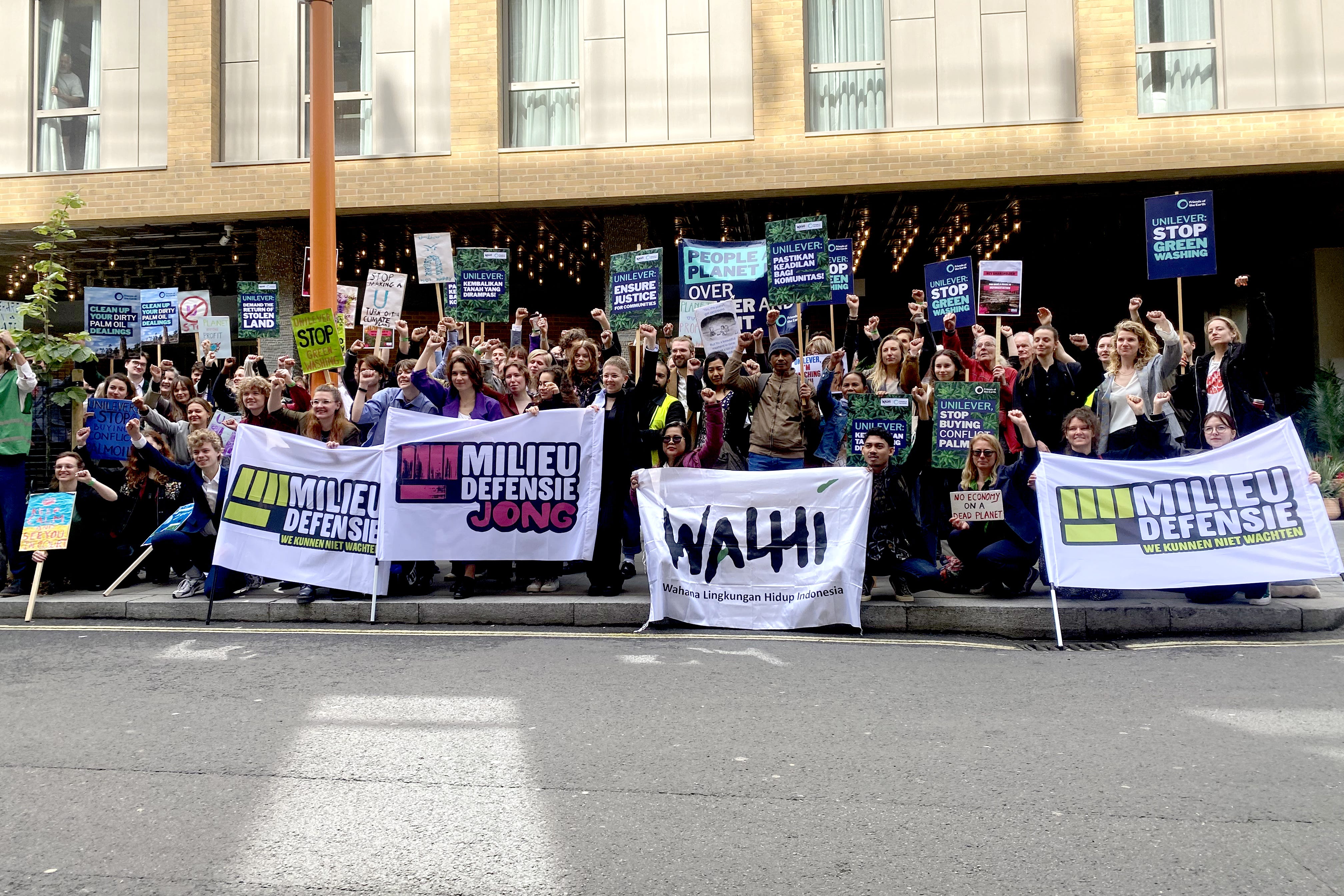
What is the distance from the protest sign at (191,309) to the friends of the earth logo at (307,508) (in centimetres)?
574

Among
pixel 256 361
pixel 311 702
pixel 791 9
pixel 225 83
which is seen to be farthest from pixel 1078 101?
pixel 311 702

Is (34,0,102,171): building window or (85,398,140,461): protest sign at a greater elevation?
(34,0,102,171): building window

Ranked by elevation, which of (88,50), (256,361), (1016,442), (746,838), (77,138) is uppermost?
(88,50)

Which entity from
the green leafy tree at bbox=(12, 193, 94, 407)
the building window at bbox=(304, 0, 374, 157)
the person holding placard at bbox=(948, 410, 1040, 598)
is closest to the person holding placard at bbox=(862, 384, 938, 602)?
the person holding placard at bbox=(948, 410, 1040, 598)

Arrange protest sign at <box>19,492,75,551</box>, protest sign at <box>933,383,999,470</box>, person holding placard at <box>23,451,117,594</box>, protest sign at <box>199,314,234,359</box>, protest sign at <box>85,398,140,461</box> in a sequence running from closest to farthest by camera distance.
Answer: protest sign at <box>933,383,999,470</box> → protest sign at <box>19,492,75,551</box> → person holding placard at <box>23,451,117,594</box> → protest sign at <box>85,398,140,461</box> → protest sign at <box>199,314,234,359</box>

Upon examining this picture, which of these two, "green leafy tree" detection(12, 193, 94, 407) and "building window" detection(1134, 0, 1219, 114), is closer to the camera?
"green leafy tree" detection(12, 193, 94, 407)

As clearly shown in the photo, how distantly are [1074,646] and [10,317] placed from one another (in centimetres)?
1164

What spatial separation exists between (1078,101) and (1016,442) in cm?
984

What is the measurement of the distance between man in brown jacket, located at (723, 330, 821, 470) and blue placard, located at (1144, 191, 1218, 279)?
11.6 feet

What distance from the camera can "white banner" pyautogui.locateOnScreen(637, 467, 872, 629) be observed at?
26.0 feet

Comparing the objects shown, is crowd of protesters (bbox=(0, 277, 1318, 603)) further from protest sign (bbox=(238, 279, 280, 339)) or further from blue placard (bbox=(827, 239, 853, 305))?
protest sign (bbox=(238, 279, 280, 339))

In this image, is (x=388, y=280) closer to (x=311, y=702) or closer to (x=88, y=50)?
(x=311, y=702)

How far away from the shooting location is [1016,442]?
356 inches

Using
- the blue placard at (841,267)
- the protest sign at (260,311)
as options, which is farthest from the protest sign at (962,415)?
the protest sign at (260,311)
